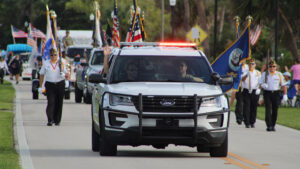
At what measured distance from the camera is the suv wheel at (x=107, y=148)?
13495 mm

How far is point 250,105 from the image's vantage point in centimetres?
2242

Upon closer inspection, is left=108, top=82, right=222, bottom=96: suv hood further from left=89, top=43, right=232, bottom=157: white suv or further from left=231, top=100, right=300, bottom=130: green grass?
left=231, top=100, right=300, bottom=130: green grass

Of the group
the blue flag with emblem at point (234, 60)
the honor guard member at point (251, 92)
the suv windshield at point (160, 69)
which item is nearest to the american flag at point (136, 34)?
the blue flag with emblem at point (234, 60)

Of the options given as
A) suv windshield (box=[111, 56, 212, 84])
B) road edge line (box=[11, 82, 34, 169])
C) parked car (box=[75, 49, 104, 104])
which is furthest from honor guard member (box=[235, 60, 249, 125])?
suv windshield (box=[111, 56, 212, 84])

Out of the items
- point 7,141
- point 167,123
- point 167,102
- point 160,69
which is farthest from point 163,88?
point 7,141

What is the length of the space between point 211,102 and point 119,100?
139cm

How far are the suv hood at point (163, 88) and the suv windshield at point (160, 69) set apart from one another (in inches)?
10.5

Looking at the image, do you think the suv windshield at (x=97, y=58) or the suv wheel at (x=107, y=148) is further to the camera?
the suv windshield at (x=97, y=58)

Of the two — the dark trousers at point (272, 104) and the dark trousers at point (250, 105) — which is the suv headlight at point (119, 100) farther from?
the dark trousers at point (250, 105)

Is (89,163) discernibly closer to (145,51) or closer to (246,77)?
(145,51)

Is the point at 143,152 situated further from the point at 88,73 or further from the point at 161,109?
the point at 88,73

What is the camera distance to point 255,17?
39.6 m

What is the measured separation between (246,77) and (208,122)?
9.34 m

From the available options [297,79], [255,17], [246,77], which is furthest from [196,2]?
[246,77]
